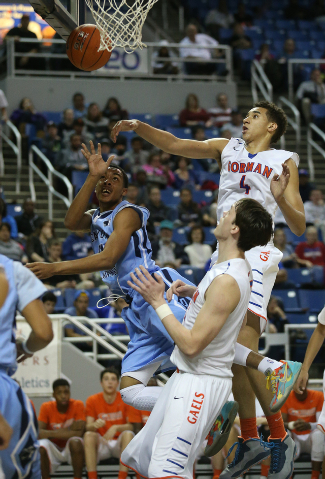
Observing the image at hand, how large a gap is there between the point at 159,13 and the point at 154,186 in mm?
8340

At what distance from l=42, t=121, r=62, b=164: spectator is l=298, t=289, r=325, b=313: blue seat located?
17.6ft

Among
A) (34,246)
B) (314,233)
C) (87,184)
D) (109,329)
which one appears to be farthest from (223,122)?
(87,184)

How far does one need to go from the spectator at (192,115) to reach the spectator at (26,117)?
2912 millimetres

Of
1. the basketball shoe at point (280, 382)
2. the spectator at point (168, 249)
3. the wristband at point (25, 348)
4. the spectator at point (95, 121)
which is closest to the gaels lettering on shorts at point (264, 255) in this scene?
the basketball shoe at point (280, 382)

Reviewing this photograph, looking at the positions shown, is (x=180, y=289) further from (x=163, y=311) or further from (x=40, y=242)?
(x=40, y=242)

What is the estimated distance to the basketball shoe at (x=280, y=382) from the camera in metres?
4.12

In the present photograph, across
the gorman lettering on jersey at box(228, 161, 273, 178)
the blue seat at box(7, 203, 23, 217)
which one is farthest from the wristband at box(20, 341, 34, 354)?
the blue seat at box(7, 203, 23, 217)

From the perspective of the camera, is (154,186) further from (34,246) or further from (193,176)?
(34,246)

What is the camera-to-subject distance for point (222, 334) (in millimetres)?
3754

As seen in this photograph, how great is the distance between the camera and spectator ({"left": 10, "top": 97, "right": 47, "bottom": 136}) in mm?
13641

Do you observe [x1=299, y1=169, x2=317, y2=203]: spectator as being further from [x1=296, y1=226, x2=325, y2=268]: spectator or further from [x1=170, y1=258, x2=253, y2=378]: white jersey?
[x1=170, y1=258, x2=253, y2=378]: white jersey

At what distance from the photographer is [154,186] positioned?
12.1 metres

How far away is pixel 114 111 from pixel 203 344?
11.0 meters

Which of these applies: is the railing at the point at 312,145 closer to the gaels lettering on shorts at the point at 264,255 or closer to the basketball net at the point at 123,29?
the basketball net at the point at 123,29
